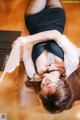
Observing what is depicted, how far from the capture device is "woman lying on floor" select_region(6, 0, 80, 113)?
57.9 inches

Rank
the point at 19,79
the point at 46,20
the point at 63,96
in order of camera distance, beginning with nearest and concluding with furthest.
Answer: the point at 63,96 < the point at 19,79 < the point at 46,20

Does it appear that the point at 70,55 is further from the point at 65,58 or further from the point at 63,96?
Result: the point at 63,96

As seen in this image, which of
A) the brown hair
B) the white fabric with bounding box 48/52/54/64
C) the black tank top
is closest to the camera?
the brown hair

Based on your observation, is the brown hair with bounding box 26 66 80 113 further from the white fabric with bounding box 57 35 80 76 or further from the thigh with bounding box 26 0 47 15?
the thigh with bounding box 26 0 47 15

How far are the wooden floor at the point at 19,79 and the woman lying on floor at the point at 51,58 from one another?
0.14ft

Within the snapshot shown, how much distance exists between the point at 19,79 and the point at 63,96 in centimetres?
32

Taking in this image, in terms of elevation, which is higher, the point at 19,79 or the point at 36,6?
the point at 36,6

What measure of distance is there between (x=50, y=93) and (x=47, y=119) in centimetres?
16

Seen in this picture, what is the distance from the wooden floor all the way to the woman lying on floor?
0.14 ft

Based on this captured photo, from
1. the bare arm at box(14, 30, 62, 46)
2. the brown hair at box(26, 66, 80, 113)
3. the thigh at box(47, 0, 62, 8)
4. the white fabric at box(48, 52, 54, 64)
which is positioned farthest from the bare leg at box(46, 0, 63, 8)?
the brown hair at box(26, 66, 80, 113)

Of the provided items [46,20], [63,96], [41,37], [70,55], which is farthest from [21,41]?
[63,96]

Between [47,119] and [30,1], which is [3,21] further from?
[47,119]

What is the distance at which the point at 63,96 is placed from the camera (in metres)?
1.45

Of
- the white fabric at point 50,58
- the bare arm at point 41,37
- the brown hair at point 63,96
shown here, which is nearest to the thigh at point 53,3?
the bare arm at point 41,37
